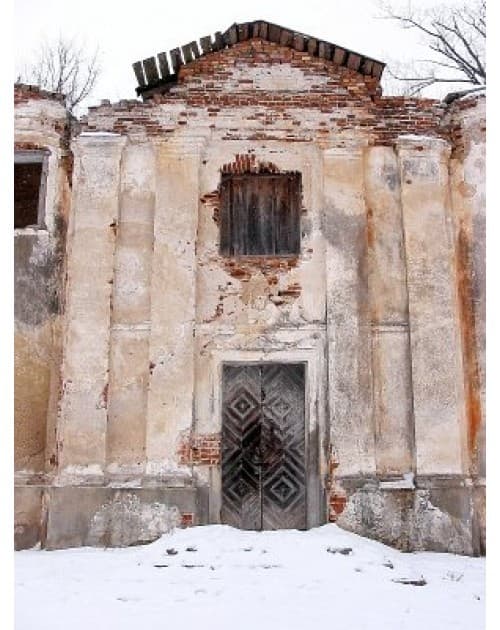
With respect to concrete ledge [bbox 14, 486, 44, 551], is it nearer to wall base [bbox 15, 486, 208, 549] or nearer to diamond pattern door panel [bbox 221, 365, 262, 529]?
wall base [bbox 15, 486, 208, 549]

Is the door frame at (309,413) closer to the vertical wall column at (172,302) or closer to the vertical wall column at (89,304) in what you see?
the vertical wall column at (172,302)

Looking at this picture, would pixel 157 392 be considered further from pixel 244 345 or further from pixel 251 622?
pixel 251 622

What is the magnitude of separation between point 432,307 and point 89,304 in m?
4.02

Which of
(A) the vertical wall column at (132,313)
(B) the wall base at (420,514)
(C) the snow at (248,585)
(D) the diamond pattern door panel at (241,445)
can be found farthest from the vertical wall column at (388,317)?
(A) the vertical wall column at (132,313)

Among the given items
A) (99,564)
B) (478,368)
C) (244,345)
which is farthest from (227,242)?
(99,564)

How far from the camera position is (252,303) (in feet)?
28.4


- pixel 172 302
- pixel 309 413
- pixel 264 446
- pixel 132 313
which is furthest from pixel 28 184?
pixel 309 413

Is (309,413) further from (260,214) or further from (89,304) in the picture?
(89,304)

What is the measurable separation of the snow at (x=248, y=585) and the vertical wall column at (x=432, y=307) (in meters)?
1.23

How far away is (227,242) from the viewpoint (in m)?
8.94

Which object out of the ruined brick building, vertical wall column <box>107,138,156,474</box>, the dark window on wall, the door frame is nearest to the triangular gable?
the ruined brick building

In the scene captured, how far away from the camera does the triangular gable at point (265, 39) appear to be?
30.2 ft

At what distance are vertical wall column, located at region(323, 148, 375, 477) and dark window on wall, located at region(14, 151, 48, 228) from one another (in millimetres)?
3551
